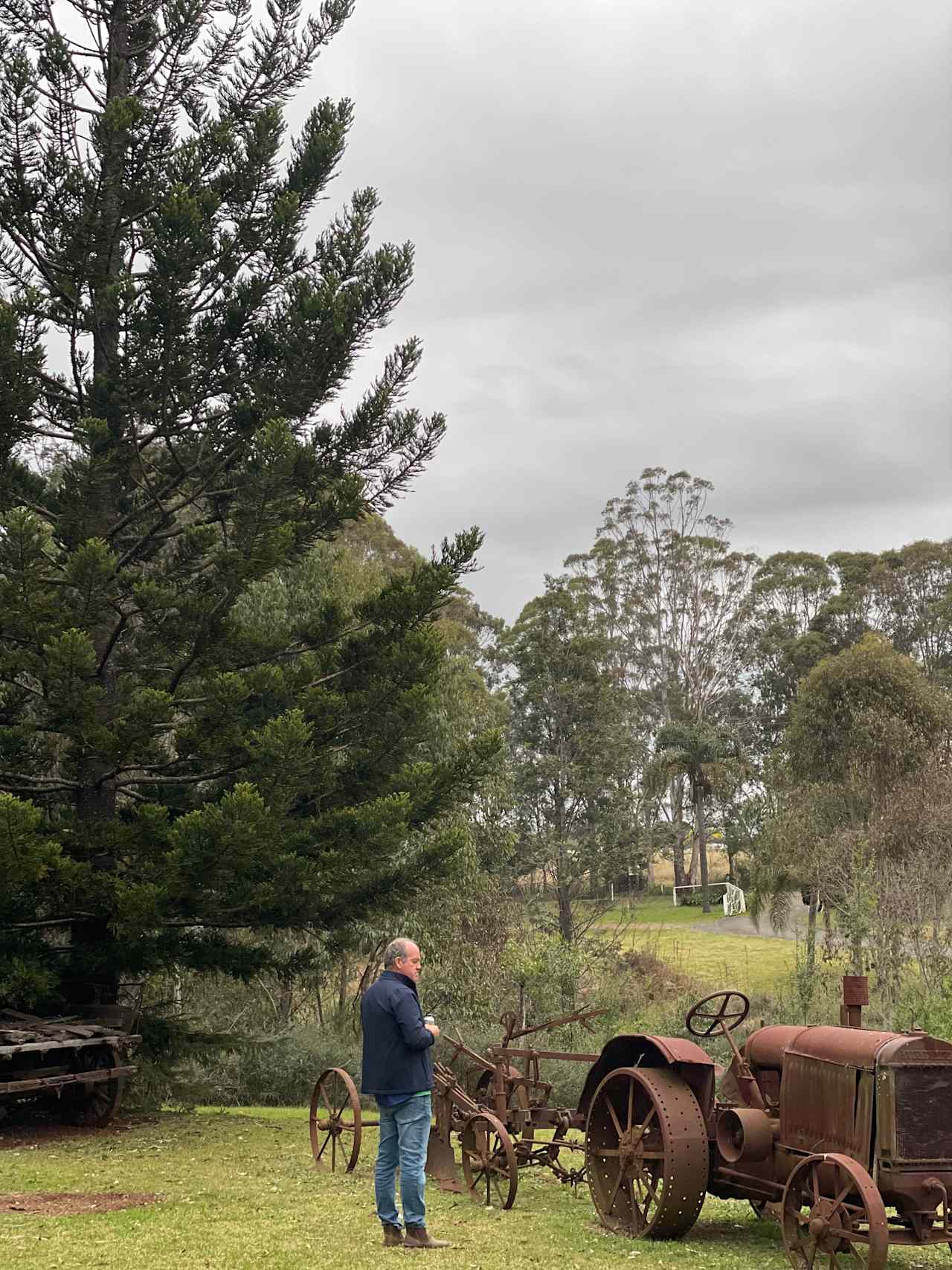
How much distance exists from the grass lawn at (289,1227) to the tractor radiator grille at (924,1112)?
1.02 metres

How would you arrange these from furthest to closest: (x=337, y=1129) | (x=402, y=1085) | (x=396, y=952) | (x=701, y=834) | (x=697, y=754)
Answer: (x=701, y=834), (x=697, y=754), (x=337, y=1129), (x=396, y=952), (x=402, y=1085)

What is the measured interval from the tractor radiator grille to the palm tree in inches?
1543

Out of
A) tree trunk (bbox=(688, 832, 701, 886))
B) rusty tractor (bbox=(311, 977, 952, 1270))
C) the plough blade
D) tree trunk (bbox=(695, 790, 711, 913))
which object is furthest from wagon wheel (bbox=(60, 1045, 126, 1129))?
tree trunk (bbox=(688, 832, 701, 886))

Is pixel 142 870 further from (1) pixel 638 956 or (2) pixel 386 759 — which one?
(1) pixel 638 956

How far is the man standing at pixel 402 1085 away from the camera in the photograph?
22.8 ft

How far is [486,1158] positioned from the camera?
867 centimetres

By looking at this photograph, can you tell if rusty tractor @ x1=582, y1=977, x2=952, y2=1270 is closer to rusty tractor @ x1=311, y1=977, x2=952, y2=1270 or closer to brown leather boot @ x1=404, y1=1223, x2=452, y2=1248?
rusty tractor @ x1=311, y1=977, x2=952, y2=1270

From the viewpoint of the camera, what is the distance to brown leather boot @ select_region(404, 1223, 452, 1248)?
695 cm

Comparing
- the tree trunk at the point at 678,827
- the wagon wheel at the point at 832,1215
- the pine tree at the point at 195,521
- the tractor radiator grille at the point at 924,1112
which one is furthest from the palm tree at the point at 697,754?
the tractor radiator grille at the point at 924,1112

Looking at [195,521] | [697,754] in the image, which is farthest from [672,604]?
[195,521]

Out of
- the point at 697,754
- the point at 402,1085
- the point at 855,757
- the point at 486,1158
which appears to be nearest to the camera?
the point at 402,1085

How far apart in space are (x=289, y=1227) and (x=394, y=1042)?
150cm

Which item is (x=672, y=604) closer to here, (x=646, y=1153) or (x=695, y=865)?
(x=695, y=865)

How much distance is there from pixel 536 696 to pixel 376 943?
9.23 m
